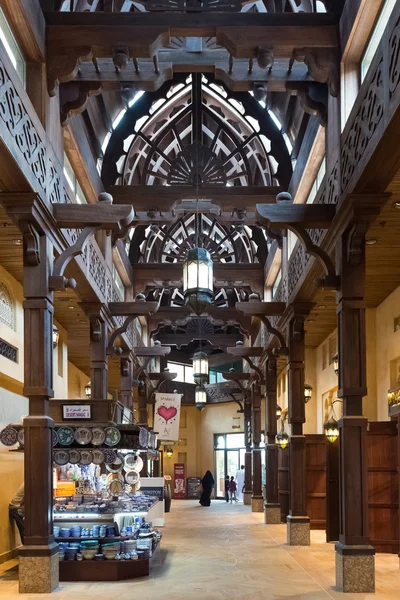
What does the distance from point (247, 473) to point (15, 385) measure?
2017cm

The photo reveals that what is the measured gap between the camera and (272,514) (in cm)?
2309

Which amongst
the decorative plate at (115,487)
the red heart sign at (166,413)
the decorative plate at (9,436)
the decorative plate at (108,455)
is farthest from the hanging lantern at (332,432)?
the red heart sign at (166,413)

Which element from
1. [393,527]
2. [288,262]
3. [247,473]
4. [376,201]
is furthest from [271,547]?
[247,473]

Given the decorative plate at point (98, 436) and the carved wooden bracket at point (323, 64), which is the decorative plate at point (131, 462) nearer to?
the decorative plate at point (98, 436)

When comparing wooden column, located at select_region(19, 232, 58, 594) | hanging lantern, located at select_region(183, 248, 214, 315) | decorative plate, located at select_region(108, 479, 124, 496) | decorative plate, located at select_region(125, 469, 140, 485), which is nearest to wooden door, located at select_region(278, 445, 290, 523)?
decorative plate, located at select_region(108, 479, 124, 496)

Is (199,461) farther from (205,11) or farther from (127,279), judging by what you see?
(205,11)

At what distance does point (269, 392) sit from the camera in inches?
894

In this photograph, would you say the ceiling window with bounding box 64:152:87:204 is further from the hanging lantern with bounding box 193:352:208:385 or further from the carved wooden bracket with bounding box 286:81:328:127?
the hanging lantern with bounding box 193:352:208:385

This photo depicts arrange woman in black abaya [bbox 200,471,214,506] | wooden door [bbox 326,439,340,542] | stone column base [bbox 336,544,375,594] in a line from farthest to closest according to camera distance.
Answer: woman in black abaya [bbox 200,471,214,506] → wooden door [bbox 326,439,340,542] → stone column base [bbox 336,544,375,594]

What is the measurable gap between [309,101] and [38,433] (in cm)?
664

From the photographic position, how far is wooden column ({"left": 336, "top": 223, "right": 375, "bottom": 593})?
10.6 m

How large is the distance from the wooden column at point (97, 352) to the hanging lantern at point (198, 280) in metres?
4.15

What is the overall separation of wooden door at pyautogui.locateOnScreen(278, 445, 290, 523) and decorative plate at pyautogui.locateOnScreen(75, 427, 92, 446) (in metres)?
10.7

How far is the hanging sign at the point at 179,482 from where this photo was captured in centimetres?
4244
